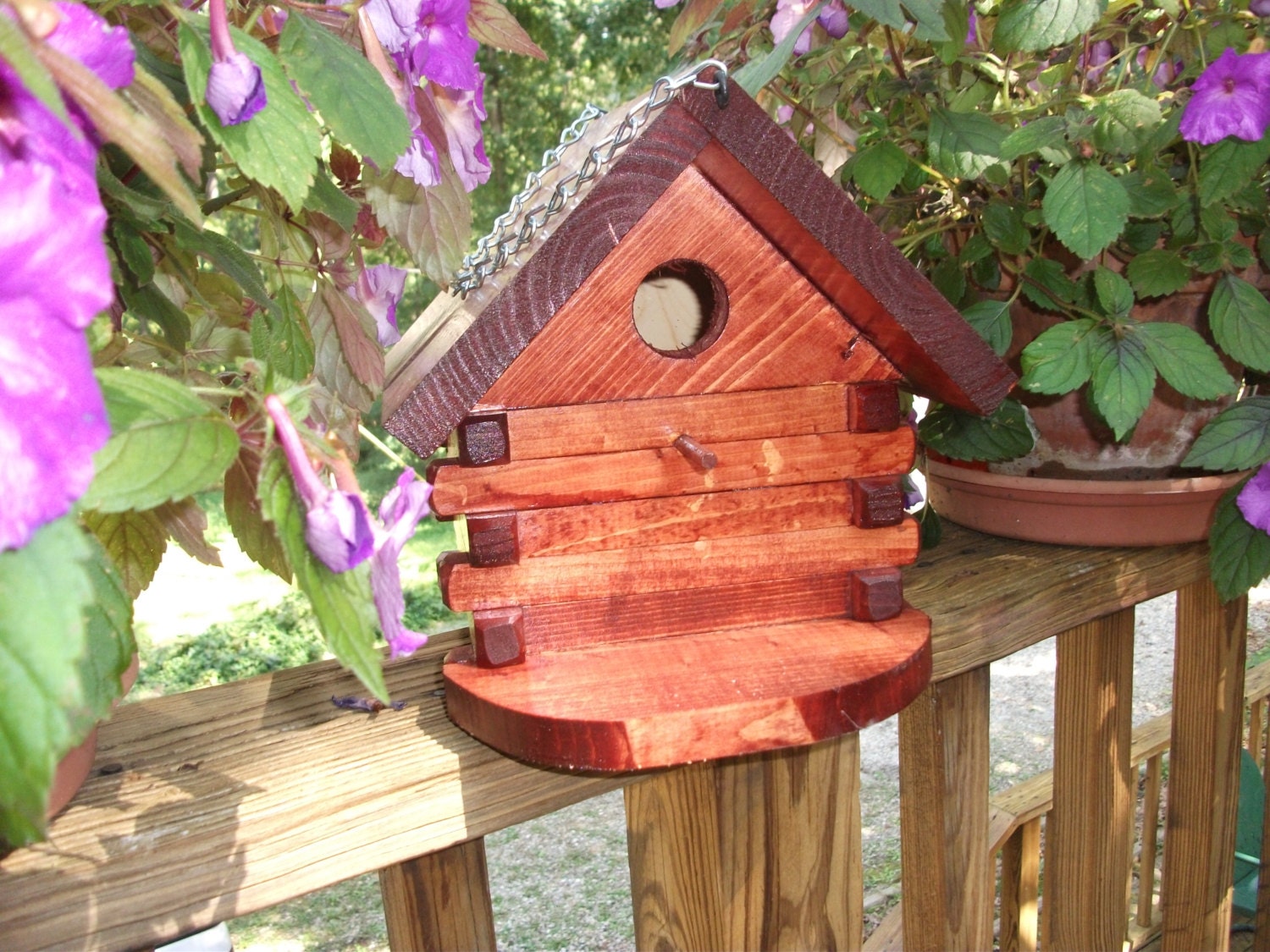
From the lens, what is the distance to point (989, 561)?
43.2 inches

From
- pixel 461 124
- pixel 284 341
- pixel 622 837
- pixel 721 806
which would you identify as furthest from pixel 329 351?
pixel 622 837

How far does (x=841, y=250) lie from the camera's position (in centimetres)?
78

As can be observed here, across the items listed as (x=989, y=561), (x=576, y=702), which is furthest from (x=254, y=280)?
(x=989, y=561)

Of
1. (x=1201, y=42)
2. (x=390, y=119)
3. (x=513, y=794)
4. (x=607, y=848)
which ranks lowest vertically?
(x=607, y=848)

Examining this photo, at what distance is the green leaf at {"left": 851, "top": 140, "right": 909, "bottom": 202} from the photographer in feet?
3.28

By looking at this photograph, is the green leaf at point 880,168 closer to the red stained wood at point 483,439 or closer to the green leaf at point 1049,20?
the green leaf at point 1049,20

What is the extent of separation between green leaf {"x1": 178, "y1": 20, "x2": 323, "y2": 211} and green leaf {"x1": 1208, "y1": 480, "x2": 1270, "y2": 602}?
895 millimetres

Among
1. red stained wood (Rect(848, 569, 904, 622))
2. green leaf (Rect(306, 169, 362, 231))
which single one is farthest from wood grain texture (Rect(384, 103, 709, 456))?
red stained wood (Rect(848, 569, 904, 622))

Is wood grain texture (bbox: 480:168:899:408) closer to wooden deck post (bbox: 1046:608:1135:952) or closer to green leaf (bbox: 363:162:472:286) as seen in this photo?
green leaf (bbox: 363:162:472:286)

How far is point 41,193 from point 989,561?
988mm

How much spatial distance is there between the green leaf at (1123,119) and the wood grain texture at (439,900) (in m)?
0.75

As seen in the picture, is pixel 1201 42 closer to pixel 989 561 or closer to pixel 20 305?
pixel 989 561

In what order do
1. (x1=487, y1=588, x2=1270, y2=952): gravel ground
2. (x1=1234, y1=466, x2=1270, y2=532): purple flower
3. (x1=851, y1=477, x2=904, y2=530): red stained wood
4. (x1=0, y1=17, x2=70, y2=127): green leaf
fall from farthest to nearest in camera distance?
(x1=487, y1=588, x2=1270, y2=952): gravel ground → (x1=1234, y1=466, x2=1270, y2=532): purple flower → (x1=851, y1=477, x2=904, y2=530): red stained wood → (x1=0, y1=17, x2=70, y2=127): green leaf

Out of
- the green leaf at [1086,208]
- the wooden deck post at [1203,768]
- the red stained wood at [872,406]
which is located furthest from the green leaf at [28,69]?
the wooden deck post at [1203,768]
